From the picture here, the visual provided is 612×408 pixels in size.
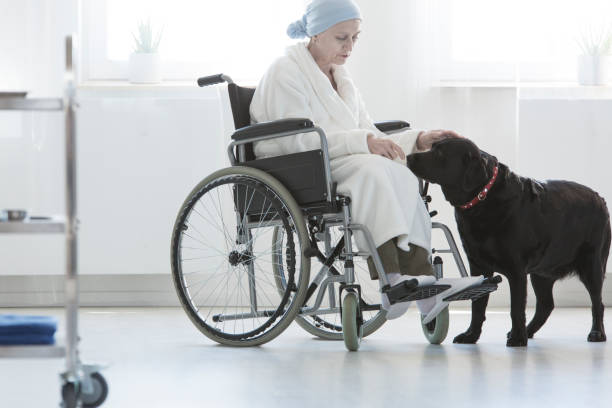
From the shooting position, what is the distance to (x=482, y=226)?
2.39 m

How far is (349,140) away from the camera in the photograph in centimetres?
237

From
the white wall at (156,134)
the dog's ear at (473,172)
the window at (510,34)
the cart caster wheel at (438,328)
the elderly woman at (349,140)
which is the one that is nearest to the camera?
the elderly woman at (349,140)

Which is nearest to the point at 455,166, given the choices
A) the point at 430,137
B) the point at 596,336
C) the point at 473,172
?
the point at 473,172

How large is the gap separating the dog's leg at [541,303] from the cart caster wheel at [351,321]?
680 millimetres

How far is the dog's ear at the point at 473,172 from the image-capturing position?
2342 mm

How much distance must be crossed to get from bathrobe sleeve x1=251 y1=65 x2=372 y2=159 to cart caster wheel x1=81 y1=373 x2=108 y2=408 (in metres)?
1.08

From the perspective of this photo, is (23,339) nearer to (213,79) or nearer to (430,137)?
(213,79)

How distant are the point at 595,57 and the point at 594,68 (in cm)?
5

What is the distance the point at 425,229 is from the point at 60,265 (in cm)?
181

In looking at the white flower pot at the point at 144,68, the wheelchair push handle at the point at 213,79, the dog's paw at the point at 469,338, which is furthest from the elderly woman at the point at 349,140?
the white flower pot at the point at 144,68

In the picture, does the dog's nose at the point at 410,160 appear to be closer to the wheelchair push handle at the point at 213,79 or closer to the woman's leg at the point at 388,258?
the woman's leg at the point at 388,258

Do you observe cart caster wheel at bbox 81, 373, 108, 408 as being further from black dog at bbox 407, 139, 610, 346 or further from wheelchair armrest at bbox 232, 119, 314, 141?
black dog at bbox 407, 139, 610, 346

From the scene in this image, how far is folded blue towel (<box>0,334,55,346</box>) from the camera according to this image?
4.76ft

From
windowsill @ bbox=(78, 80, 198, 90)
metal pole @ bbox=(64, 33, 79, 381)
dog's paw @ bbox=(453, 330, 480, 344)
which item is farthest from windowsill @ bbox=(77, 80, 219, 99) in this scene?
metal pole @ bbox=(64, 33, 79, 381)
